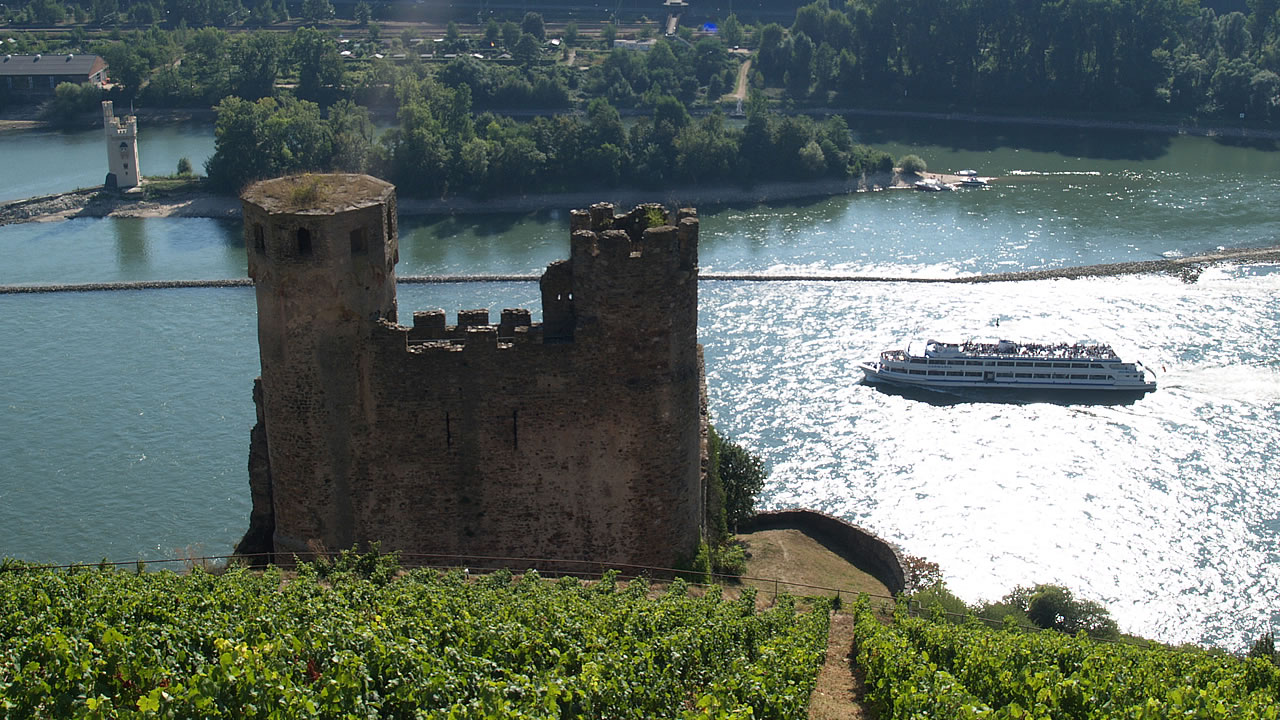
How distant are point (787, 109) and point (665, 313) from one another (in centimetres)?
8925

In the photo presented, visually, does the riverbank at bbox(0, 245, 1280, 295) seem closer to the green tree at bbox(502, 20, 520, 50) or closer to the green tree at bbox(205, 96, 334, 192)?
the green tree at bbox(205, 96, 334, 192)

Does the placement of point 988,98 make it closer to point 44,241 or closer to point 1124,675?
point 44,241

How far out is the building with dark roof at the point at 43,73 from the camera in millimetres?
115875

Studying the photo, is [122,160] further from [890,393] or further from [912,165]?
[890,393]

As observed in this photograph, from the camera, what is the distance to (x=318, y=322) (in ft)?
74.5

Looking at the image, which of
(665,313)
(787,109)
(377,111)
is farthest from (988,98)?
(665,313)

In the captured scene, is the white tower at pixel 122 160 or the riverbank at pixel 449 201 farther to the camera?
the white tower at pixel 122 160

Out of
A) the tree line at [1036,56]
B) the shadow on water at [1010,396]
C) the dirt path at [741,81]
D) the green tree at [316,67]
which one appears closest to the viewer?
the shadow on water at [1010,396]

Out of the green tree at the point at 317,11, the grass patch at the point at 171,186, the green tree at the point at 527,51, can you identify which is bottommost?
the grass patch at the point at 171,186

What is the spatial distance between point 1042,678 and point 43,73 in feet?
371

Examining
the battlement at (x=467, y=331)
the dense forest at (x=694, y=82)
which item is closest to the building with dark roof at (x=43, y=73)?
the dense forest at (x=694, y=82)

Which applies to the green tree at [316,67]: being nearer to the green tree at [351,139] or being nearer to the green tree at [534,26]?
the green tree at [351,139]

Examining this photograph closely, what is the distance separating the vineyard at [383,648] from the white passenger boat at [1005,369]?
114 ft

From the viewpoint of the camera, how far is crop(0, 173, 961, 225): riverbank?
85062 millimetres
